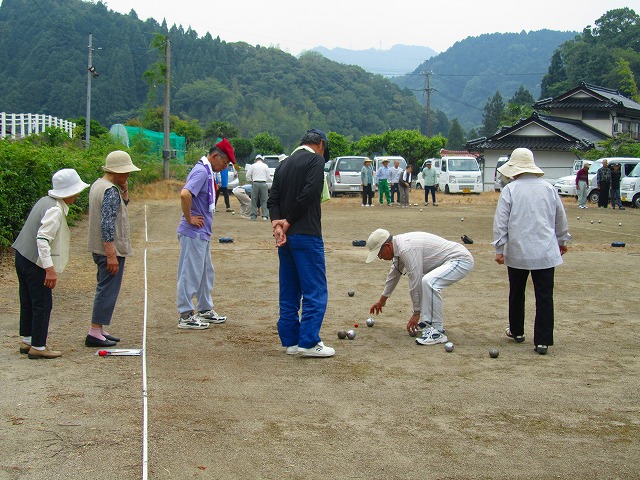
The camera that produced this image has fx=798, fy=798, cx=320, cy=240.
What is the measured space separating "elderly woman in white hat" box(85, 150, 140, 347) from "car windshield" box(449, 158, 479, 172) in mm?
32043

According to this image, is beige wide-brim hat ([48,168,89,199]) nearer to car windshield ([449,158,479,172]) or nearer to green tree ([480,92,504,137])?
car windshield ([449,158,479,172])

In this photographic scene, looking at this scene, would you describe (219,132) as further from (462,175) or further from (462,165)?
(462,175)

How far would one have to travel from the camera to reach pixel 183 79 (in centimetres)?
9456

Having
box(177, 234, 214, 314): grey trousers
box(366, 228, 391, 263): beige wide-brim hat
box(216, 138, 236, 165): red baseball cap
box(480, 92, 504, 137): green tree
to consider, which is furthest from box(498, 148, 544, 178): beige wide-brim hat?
box(480, 92, 504, 137): green tree

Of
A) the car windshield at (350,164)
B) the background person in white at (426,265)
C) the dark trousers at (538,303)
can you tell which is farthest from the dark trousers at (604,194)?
the background person in white at (426,265)

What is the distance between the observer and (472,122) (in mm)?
181375

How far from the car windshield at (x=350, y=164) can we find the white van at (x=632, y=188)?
10490 mm

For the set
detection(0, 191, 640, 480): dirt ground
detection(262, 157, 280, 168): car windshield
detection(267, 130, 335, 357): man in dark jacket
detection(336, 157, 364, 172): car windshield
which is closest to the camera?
detection(0, 191, 640, 480): dirt ground

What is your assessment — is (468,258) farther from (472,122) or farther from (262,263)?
(472,122)

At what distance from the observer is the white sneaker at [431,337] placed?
25.0 feet

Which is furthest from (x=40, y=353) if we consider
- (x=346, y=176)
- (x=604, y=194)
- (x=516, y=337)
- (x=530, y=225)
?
(x=346, y=176)

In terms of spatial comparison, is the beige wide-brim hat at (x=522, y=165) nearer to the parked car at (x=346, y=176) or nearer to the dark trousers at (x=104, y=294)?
the dark trousers at (x=104, y=294)

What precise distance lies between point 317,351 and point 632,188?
2586cm

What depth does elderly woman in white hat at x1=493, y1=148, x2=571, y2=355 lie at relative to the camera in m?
7.43
